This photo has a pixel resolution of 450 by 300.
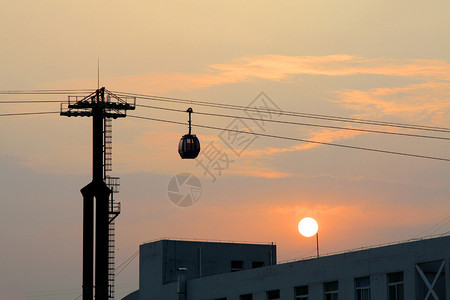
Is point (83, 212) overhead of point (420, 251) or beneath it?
overhead

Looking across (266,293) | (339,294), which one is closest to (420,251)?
(339,294)

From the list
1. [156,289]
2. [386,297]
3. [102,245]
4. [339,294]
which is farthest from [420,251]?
[156,289]

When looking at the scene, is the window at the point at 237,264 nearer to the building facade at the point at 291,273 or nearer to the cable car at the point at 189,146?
the building facade at the point at 291,273

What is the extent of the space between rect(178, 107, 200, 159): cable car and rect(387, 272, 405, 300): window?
15732 millimetres

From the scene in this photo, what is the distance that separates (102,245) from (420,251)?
29.8 metres

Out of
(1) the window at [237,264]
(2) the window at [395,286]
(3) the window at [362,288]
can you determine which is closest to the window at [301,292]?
(3) the window at [362,288]

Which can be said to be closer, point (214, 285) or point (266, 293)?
point (266, 293)

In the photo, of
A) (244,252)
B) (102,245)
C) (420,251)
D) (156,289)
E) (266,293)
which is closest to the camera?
(420,251)

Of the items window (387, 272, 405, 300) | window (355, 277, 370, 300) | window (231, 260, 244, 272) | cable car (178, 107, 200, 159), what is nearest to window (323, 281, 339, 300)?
window (355, 277, 370, 300)

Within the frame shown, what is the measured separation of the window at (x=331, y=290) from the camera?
195 feet

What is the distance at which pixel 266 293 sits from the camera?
6650 cm

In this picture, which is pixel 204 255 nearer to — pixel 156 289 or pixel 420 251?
pixel 156 289

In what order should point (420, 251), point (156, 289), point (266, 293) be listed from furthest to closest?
1. point (156, 289)
2. point (266, 293)
3. point (420, 251)

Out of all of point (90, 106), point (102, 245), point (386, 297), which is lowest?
point (386, 297)
